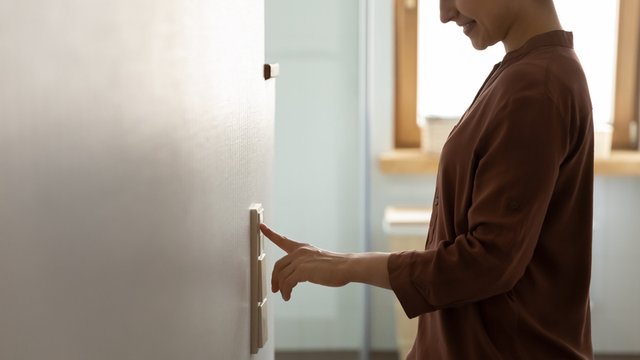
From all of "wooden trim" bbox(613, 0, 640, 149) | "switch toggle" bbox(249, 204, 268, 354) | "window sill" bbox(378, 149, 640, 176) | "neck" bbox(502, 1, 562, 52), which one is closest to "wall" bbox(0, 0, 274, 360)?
"switch toggle" bbox(249, 204, 268, 354)

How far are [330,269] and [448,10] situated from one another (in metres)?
0.38

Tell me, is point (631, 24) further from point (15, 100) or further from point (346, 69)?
point (15, 100)

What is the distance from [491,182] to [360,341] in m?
2.11

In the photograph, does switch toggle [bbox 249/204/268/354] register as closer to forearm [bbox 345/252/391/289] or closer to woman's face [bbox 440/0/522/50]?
forearm [bbox 345/252/391/289]

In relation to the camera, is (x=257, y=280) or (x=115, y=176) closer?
(x=115, y=176)

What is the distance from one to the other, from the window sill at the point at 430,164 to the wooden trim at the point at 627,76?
0.17 meters

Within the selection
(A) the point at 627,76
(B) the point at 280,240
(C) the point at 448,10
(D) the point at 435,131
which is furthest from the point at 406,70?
(B) the point at 280,240

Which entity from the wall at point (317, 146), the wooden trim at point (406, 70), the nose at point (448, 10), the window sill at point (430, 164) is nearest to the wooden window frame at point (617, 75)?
the wooden trim at point (406, 70)

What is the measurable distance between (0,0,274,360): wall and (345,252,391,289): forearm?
23 cm

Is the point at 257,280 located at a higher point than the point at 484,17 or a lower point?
lower

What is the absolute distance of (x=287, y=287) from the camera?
115 centimetres

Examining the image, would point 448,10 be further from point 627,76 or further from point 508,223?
point 627,76

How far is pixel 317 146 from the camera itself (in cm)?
292

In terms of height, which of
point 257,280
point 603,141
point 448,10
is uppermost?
point 448,10
